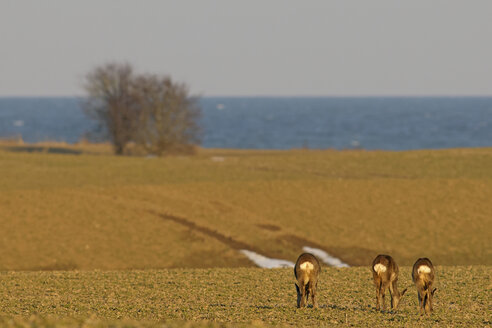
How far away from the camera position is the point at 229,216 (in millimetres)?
35188

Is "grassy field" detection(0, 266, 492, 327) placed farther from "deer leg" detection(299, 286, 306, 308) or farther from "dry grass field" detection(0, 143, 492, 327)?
"deer leg" detection(299, 286, 306, 308)

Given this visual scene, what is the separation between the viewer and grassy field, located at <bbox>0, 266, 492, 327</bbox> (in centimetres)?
1541

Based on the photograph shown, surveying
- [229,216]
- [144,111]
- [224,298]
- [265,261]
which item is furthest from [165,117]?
[224,298]

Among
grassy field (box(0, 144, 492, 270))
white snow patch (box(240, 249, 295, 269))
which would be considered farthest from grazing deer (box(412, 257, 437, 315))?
grassy field (box(0, 144, 492, 270))

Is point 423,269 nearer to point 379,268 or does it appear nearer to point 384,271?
point 384,271

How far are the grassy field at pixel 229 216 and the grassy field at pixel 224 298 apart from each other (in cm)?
584

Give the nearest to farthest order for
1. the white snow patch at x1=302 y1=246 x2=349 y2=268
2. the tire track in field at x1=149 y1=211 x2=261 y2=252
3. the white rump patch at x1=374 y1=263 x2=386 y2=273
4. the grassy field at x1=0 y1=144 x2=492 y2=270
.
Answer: the white rump patch at x1=374 y1=263 x2=386 y2=273, the white snow patch at x1=302 y1=246 x2=349 y2=268, the grassy field at x1=0 y1=144 x2=492 y2=270, the tire track in field at x1=149 y1=211 x2=261 y2=252

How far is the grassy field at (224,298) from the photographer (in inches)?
607

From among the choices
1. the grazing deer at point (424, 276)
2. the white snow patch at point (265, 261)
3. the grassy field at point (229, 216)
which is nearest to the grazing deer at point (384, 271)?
the grazing deer at point (424, 276)

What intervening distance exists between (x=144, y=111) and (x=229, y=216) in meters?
32.3

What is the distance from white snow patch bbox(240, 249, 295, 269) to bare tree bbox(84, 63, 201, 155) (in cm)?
3497

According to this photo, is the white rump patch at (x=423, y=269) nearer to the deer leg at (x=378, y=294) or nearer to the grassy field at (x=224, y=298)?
the deer leg at (x=378, y=294)

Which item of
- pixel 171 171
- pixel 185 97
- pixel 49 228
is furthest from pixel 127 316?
pixel 185 97

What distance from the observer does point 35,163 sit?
2029 inches
